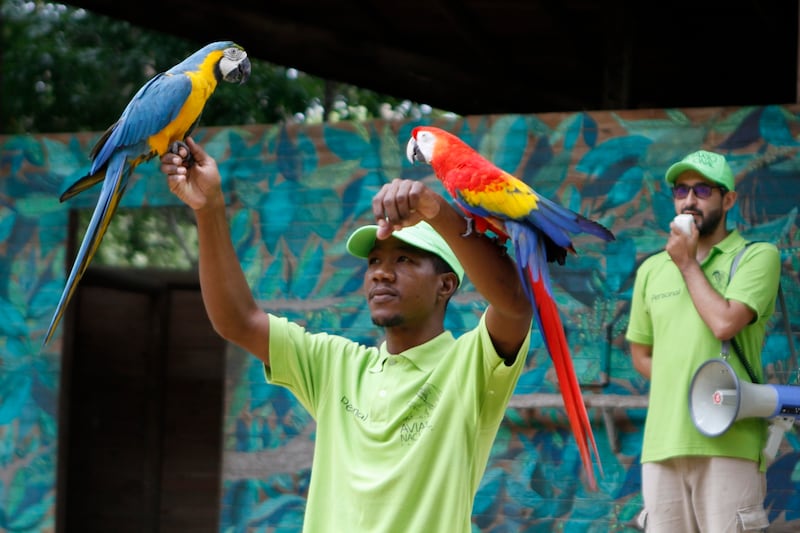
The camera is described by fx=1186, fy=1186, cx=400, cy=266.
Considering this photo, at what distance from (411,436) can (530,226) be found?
1.42 feet

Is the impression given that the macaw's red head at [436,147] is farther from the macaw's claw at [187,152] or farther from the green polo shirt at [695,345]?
the green polo shirt at [695,345]

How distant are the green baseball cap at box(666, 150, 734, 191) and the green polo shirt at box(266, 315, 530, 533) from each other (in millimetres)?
1559

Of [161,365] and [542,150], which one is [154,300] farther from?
[542,150]

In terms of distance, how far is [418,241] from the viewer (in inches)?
90.4

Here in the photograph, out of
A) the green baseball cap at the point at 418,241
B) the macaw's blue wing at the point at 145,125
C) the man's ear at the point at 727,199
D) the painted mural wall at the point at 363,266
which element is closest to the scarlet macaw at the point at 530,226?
the green baseball cap at the point at 418,241

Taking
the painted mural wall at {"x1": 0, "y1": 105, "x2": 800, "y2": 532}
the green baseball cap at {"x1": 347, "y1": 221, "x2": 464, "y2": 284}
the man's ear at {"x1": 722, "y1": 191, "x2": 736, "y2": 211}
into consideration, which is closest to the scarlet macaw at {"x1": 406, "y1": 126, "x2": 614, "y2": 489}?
the green baseball cap at {"x1": 347, "y1": 221, "x2": 464, "y2": 284}

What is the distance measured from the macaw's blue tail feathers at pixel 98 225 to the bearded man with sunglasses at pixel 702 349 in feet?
5.75

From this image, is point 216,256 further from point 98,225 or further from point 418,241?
point 418,241

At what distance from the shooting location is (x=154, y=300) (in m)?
6.73

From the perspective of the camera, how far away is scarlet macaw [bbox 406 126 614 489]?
1923 millimetres

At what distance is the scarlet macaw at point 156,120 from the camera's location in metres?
2.30

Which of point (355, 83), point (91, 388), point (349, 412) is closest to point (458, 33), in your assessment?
point (355, 83)

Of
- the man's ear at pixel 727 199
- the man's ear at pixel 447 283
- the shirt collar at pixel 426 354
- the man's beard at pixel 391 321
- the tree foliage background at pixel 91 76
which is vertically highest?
the tree foliage background at pixel 91 76

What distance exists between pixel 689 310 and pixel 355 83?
3419mm
